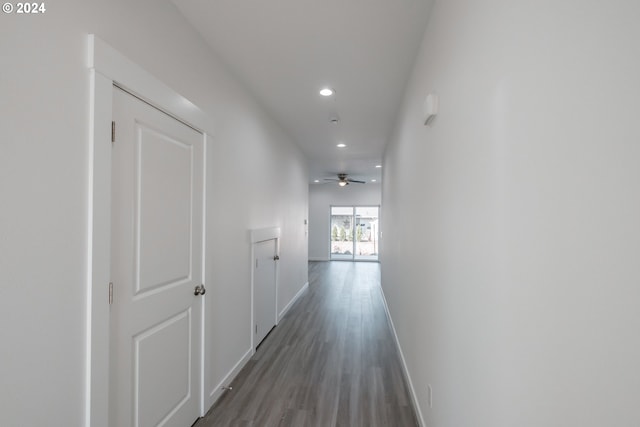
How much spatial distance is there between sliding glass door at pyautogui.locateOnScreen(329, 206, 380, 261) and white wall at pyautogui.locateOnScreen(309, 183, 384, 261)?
0.71ft

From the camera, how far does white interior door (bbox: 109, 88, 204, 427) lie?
61.3 inches

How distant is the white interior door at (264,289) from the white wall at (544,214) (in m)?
2.47

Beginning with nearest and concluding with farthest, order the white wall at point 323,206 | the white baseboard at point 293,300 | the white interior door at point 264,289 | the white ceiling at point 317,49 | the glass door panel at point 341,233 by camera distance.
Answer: the white ceiling at point 317,49 → the white interior door at point 264,289 → the white baseboard at point 293,300 → the white wall at point 323,206 → the glass door panel at point 341,233

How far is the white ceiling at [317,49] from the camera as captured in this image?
Result: 6.60ft

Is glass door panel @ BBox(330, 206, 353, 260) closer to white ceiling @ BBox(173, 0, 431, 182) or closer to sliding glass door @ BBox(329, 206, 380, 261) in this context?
sliding glass door @ BBox(329, 206, 380, 261)

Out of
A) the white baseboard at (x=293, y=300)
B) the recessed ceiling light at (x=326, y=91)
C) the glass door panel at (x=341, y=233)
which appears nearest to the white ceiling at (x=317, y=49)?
the recessed ceiling light at (x=326, y=91)

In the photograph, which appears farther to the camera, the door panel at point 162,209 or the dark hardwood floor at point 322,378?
the dark hardwood floor at point 322,378

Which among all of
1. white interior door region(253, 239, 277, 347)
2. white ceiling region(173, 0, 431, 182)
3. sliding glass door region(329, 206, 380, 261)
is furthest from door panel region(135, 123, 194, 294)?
sliding glass door region(329, 206, 380, 261)

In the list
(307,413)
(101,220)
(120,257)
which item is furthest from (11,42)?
(307,413)

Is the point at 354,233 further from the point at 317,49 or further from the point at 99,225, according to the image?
the point at 99,225

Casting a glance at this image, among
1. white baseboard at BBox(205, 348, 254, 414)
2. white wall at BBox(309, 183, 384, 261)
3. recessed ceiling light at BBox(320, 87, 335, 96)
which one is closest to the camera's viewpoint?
white baseboard at BBox(205, 348, 254, 414)

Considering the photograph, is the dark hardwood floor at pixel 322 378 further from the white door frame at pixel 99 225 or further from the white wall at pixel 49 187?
the white wall at pixel 49 187

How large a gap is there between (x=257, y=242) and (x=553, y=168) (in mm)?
3122

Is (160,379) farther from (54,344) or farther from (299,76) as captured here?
(299,76)
